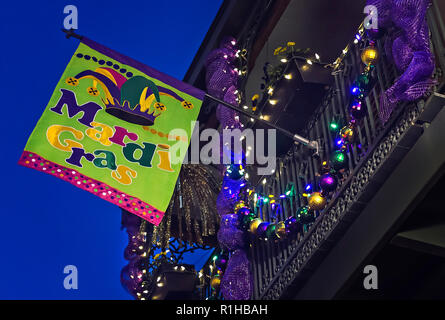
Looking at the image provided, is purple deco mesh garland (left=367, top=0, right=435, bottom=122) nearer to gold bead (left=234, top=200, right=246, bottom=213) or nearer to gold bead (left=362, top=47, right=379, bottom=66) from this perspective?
gold bead (left=362, top=47, right=379, bottom=66)

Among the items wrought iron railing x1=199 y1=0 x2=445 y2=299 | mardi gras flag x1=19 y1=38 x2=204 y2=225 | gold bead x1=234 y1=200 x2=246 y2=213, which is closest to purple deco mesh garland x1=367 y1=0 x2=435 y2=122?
wrought iron railing x1=199 y1=0 x2=445 y2=299

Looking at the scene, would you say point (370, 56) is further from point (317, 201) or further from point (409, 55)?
point (317, 201)

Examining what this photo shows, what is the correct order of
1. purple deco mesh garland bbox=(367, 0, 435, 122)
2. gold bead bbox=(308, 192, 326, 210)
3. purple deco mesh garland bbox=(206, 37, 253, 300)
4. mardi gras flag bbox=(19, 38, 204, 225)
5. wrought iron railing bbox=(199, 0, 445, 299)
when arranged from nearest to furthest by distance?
purple deco mesh garland bbox=(367, 0, 435, 122), wrought iron railing bbox=(199, 0, 445, 299), mardi gras flag bbox=(19, 38, 204, 225), gold bead bbox=(308, 192, 326, 210), purple deco mesh garland bbox=(206, 37, 253, 300)

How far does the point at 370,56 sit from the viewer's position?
6910 millimetres

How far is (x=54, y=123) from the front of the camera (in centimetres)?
735

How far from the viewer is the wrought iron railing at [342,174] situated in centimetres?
618

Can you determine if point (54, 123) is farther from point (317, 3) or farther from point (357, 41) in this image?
point (317, 3)

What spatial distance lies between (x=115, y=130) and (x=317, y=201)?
2.12 m

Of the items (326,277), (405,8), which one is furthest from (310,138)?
(405,8)

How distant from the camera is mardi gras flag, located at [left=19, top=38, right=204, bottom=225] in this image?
7.11 m

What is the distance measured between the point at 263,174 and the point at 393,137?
3.12 metres

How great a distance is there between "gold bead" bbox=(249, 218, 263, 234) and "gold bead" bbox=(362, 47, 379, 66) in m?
2.35

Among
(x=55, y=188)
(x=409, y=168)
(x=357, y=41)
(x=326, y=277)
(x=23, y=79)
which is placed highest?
(x=23, y=79)

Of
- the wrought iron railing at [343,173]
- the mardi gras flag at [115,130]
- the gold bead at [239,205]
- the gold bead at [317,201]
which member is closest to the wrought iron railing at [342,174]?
the wrought iron railing at [343,173]
